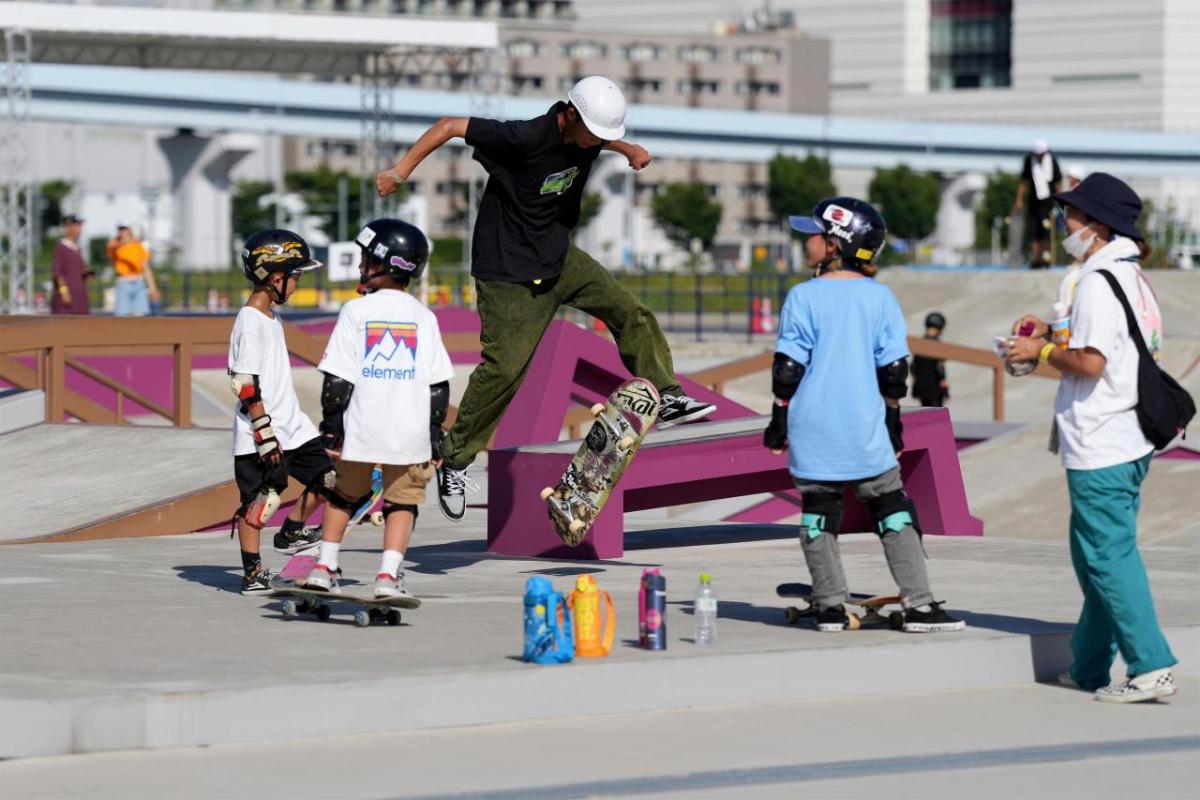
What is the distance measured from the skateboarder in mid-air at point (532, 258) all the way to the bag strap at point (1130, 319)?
111 inches

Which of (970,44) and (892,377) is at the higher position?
(970,44)

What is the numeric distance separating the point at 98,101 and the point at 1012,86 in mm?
80849

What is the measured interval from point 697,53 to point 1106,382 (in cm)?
13005

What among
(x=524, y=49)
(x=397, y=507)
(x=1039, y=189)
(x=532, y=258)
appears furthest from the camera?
(x=524, y=49)

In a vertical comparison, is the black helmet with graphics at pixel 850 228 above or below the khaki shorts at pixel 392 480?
above

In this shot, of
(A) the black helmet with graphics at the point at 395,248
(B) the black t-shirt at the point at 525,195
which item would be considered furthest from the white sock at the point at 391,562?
(B) the black t-shirt at the point at 525,195

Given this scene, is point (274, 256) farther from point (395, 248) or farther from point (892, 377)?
point (892, 377)

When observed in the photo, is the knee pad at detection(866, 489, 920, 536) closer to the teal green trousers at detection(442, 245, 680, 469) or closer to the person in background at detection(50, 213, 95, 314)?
the teal green trousers at detection(442, 245, 680, 469)

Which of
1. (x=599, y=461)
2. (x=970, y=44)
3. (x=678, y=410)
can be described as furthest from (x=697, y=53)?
(x=599, y=461)

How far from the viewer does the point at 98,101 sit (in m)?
71.9

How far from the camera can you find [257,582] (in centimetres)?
874

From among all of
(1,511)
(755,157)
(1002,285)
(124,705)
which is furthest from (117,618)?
(755,157)

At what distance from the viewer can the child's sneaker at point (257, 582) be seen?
866 cm

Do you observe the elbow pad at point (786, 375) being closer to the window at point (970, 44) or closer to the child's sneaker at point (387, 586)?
the child's sneaker at point (387, 586)
